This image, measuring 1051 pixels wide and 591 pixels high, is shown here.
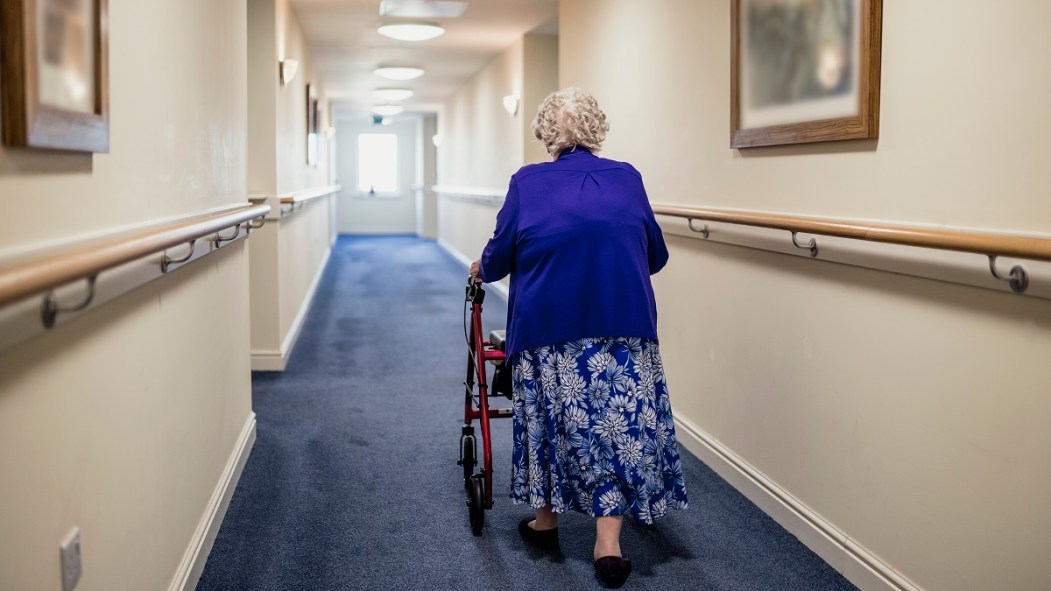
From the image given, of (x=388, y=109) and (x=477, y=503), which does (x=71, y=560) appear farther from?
(x=388, y=109)

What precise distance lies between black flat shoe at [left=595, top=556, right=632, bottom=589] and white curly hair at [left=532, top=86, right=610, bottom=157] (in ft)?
4.30

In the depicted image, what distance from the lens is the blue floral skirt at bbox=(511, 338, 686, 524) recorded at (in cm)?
294

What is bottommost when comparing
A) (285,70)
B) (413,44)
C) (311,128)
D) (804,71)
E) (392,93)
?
(804,71)

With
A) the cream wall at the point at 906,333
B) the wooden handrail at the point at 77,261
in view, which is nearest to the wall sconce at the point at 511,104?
the cream wall at the point at 906,333

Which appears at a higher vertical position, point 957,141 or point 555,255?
point 957,141

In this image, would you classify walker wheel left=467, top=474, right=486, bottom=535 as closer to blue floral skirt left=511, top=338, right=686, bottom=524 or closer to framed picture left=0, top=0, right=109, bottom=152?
blue floral skirt left=511, top=338, right=686, bottom=524

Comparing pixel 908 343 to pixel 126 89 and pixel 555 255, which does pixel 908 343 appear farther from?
pixel 126 89

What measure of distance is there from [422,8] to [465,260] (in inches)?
266

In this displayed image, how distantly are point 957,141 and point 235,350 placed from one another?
9.41 ft

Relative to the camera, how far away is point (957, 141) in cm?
235

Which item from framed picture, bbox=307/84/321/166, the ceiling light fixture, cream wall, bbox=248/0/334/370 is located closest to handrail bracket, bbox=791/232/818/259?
cream wall, bbox=248/0/334/370

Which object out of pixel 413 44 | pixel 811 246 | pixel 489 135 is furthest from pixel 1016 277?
pixel 489 135

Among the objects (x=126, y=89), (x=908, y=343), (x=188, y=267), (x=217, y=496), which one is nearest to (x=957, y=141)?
(x=908, y=343)

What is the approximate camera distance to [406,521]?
3.44 m
